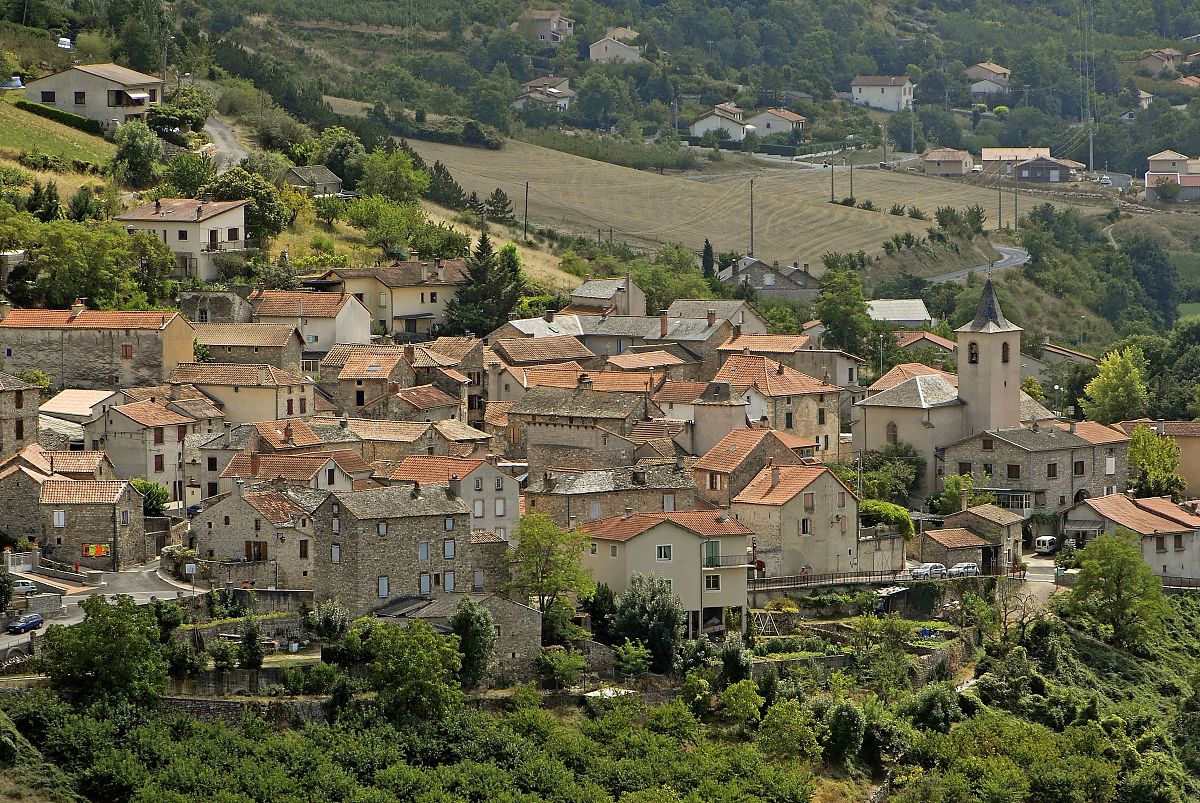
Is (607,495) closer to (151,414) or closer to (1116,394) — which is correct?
(151,414)

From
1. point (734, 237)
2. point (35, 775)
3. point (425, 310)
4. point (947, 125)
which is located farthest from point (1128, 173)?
point (35, 775)

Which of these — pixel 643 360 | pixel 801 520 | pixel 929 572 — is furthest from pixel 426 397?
pixel 929 572

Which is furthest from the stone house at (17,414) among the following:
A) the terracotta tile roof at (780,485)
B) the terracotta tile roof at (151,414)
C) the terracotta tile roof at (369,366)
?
the terracotta tile roof at (780,485)

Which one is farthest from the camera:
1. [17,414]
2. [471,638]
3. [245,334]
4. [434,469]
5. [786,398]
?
[245,334]

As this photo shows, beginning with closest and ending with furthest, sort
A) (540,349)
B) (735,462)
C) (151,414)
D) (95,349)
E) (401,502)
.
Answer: (401,502) → (151,414) → (735,462) → (95,349) → (540,349)

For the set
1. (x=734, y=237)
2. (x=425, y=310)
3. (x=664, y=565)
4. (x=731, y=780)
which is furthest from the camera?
(x=734, y=237)

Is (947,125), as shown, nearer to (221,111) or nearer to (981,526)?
(221,111)

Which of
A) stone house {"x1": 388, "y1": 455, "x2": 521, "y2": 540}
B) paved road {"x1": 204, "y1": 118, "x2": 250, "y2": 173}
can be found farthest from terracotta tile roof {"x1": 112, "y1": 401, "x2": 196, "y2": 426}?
paved road {"x1": 204, "y1": 118, "x2": 250, "y2": 173}

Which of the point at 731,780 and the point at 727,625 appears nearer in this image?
the point at 731,780
